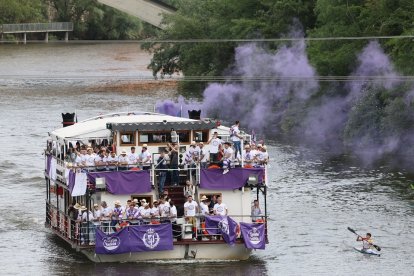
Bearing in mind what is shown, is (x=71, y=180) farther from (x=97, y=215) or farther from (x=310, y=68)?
(x=310, y=68)

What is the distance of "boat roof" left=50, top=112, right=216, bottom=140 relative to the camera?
5859 centimetres

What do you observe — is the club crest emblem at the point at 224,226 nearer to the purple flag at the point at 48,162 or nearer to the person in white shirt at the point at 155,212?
the person in white shirt at the point at 155,212

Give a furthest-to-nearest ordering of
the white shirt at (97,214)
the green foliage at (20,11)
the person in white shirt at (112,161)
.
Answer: the green foliage at (20,11), the person in white shirt at (112,161), the white shirt at (97,214)

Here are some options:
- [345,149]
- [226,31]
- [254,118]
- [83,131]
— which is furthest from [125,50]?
[83,131]

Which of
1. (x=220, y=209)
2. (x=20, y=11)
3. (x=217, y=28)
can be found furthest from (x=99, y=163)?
(x=20, y=11)

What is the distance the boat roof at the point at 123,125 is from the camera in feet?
192

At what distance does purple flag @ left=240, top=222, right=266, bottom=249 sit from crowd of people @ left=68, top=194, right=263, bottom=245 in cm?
63

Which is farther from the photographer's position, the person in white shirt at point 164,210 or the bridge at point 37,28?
the bridge at point 37,28

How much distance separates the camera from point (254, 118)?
349ft

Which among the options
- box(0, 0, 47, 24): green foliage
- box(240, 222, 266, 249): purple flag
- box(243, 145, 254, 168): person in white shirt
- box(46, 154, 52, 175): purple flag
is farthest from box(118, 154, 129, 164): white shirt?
box(0, 0, 47, 24): green foliage

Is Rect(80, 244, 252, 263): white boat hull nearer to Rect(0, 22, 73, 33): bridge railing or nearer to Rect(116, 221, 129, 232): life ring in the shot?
Rect(116, 221, 129, 232): life ring

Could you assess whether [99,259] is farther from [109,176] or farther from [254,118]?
[254,118]

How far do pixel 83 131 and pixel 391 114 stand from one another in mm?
34510

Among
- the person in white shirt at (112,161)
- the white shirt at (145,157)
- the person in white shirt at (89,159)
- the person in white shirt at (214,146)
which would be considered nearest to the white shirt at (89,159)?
the person in white shirt at (89,159)
